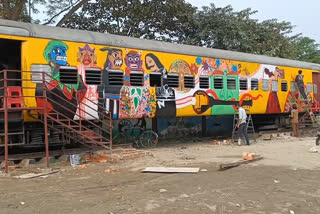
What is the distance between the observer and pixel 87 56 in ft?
36.0

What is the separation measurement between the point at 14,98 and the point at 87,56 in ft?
8.66

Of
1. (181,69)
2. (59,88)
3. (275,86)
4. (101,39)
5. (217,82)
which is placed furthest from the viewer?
(275,86)

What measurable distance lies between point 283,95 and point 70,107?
11.6 metres

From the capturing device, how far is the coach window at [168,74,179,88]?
13023 millimetres

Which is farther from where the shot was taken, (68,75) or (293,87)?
(293,87)

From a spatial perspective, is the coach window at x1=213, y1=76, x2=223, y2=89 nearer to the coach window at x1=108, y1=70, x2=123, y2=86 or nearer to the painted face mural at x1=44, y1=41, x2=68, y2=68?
the coach window at x1=108, y1=70, x2=123, y2=86

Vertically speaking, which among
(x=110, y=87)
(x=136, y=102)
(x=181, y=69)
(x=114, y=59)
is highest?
(x=114, y=59)

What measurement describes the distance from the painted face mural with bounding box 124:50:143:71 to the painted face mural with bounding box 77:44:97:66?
47.3 inches

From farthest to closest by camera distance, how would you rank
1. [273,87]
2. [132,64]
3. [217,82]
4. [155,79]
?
[273,87]
[217,82]
[155,79]
[132,64]

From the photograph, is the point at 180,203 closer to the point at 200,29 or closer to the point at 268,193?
the point at 268,193

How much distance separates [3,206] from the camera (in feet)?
18.5

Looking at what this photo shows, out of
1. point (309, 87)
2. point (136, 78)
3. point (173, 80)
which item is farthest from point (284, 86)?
point (136, 78)

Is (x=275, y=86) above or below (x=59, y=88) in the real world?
above

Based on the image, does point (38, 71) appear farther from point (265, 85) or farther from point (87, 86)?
point (265, 85)
